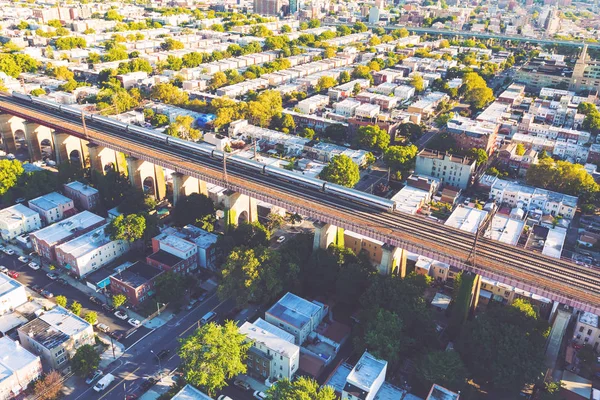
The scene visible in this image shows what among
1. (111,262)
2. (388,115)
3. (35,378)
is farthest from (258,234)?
(388,115)

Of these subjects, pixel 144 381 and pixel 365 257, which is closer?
pixel 144 381

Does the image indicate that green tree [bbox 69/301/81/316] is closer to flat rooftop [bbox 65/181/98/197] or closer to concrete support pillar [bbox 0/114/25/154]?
flat rooftop [bbox 65/181/98/197]

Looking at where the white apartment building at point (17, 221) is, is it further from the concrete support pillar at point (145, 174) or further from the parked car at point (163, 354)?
the parked car at point (163, 354)

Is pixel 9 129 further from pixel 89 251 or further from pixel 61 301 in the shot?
pixel 61 301

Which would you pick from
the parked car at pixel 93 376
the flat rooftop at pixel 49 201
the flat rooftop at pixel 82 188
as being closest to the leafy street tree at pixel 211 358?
the parked car at pixel 93 376

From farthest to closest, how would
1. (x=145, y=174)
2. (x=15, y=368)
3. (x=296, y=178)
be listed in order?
1. (x=145, y=174)
2. (x=296, y=178)
3. (x=15, y=368)

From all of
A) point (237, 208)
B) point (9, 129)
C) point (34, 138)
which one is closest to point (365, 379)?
point (237, 208)

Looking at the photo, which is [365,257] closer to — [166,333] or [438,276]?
[438,276]
